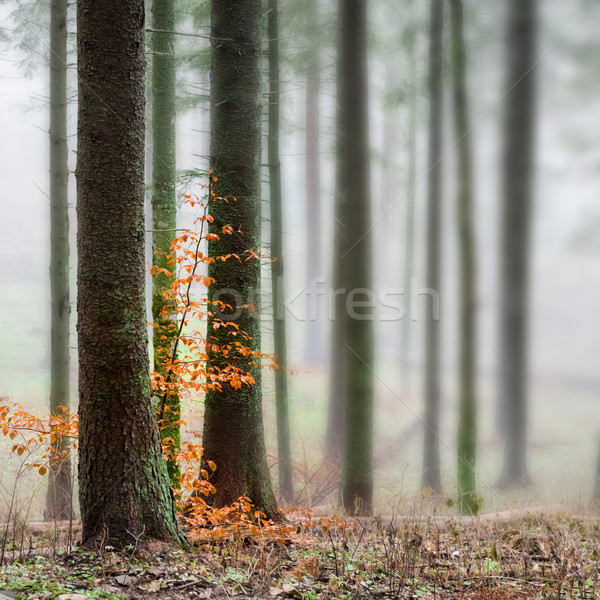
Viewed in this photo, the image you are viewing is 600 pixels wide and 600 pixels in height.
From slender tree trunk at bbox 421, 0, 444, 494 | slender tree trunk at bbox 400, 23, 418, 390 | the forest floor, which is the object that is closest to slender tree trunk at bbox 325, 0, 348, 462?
slender tree trunk at bbox 400, 23, 418, 390

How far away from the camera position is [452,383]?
39.8ft

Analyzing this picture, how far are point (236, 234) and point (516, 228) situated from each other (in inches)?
282

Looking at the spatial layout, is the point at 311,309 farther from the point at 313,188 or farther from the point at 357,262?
the point at 357,262

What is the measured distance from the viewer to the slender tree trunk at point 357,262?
8.97 metres

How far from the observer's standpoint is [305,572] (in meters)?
4.01

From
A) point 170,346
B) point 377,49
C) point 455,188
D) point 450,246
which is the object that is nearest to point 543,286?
point 450,246

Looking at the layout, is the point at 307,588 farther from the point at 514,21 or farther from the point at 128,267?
the point at 514,21

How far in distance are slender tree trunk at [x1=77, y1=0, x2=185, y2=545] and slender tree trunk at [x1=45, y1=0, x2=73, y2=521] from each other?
15.3ft

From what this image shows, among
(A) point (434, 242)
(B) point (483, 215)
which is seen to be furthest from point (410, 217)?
(A) point (434, 242)

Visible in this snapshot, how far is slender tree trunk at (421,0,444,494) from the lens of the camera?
10.5m

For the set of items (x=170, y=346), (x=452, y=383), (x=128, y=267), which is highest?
(x=128, y=267)

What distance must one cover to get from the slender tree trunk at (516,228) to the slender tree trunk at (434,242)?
4.41 feet

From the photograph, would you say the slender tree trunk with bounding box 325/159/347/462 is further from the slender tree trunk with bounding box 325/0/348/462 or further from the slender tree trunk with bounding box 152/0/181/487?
the slender tree trunk with bounding box 152/0/181/487

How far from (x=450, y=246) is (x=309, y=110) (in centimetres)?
596
